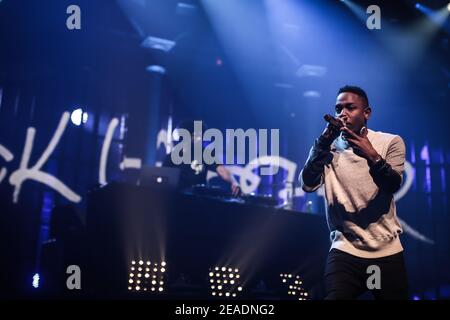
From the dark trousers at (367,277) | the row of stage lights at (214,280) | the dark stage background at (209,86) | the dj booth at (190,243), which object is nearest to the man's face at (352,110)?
the dark trousers at (367,277)

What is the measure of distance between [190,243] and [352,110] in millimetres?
2389

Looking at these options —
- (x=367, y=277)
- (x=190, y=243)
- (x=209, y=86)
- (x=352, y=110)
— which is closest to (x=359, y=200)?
(x=367, y=277)

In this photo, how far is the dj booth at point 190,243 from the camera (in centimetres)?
423

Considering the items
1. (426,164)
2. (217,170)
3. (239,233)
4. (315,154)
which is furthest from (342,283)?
(426,164)

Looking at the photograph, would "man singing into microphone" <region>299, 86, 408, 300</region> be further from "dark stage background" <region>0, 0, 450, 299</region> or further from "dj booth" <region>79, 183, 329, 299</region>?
"dark stage background" <region>0, 0, 450, 299</region>

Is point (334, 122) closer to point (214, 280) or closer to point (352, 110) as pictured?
point (352, 110)

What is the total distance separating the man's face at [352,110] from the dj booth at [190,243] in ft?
7.25

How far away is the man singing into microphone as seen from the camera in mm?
2449

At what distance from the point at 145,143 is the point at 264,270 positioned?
3.59 metres

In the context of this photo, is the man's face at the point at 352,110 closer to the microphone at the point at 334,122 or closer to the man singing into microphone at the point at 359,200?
the man singing into microphone at the point at 359,200

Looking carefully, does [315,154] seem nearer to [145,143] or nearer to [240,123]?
[145,143]

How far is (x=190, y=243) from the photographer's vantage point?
15.0 ft

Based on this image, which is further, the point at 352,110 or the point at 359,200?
the point at 352,110

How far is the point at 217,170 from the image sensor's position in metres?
5.95
